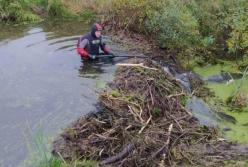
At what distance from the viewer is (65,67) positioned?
12938 millimetres

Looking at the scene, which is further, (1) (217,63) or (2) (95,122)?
(1) (217,63)

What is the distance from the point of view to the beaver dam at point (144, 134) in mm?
7754

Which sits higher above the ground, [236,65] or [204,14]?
[204,14]

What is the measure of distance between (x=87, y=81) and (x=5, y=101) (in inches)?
87.0

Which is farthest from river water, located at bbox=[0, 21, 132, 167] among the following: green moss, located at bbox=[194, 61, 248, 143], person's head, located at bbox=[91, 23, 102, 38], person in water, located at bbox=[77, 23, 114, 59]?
green moss, located at bbox=[194, 61, 248, 143]

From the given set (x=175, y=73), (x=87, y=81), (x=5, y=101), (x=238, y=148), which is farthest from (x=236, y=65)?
(x=5, y=101)

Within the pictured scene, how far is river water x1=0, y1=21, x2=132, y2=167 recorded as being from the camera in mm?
→ 8906

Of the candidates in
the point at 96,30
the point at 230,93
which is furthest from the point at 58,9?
the point at 230,93

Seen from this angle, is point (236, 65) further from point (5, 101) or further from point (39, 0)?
point (39, 0)

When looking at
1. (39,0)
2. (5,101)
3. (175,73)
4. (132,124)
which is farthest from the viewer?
(39,0)

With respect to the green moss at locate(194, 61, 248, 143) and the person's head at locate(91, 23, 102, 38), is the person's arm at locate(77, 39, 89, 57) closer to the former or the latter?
the person's head at locate(91, 23, 102, 38)

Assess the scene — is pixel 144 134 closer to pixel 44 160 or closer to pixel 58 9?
pixel 44 160

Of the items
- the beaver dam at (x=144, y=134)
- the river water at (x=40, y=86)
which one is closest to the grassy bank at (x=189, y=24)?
the river water at (x=40, y=86)

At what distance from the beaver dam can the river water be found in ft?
2.21
